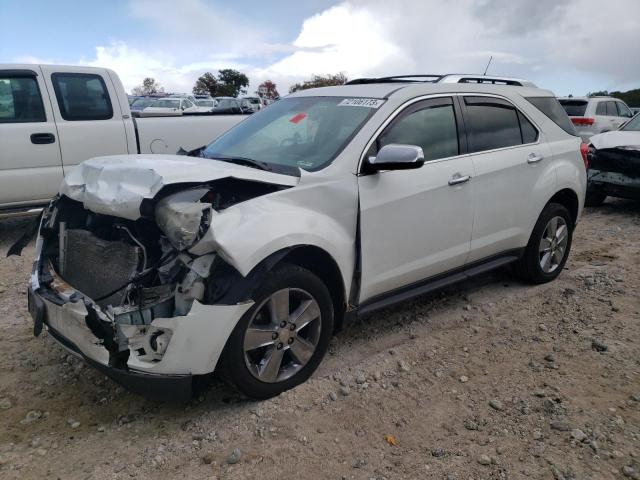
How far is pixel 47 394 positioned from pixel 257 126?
2.27m

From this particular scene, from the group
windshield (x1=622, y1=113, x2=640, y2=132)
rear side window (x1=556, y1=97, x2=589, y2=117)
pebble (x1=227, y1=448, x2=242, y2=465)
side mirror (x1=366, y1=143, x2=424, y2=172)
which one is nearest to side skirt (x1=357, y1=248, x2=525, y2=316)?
side mirror (x1=366, y1=143, x2=424, y2=172)

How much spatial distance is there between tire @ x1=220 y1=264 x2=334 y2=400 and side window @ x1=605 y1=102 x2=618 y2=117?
13113 millimetres

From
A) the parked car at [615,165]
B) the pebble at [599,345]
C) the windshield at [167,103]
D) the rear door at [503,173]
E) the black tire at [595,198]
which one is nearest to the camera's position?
the pebble at [599,345]

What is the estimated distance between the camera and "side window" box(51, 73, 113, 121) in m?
6.21

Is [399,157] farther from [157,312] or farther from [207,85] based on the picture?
[207,85]

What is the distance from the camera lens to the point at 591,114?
1273 cm

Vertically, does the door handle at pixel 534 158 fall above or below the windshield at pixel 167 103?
below

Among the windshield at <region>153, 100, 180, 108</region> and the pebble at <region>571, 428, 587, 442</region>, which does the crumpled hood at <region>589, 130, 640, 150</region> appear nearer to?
the pebble at <region>571, 428, 587, 442</region>

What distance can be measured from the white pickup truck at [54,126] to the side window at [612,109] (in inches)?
460

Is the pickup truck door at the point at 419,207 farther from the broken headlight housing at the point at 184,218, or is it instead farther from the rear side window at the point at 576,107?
the rear side window at the point at 576,107

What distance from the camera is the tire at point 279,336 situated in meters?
2.78

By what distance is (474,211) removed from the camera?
3.93 metres

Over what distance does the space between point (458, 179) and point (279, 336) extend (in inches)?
68.5

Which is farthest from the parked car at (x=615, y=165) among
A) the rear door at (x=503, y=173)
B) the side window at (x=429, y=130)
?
the side window at (x=429, y=130)
